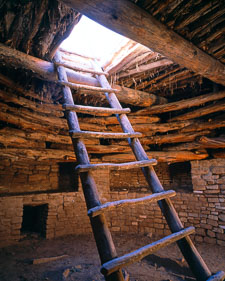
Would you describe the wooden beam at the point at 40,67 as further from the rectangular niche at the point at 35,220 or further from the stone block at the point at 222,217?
the rectangular niche at the point at 35,220

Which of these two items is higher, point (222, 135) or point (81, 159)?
point (222, 135)

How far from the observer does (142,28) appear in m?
1.60

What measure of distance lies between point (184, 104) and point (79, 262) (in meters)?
3.84

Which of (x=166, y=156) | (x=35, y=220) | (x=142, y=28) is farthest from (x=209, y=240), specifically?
(x=142, y=28)

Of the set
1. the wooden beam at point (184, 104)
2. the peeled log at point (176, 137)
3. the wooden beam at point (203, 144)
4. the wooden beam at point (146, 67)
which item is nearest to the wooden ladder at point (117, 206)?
the wooden beam at point (146, 67)

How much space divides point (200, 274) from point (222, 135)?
3.48m

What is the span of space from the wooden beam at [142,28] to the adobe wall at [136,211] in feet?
11.1

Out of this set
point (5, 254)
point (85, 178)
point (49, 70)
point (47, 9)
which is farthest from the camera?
point (5, 254)

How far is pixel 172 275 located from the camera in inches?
130

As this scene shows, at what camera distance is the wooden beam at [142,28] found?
1.41 m

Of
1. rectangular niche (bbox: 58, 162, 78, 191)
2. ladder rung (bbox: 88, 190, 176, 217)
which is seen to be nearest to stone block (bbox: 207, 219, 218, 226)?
ladder rung (bbox: 88, 190, 176, 217)

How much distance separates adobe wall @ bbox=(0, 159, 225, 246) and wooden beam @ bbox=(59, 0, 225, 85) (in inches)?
133

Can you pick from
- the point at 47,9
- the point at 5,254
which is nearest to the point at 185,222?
the point at 5,254

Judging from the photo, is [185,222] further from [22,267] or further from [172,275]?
[22,267]
